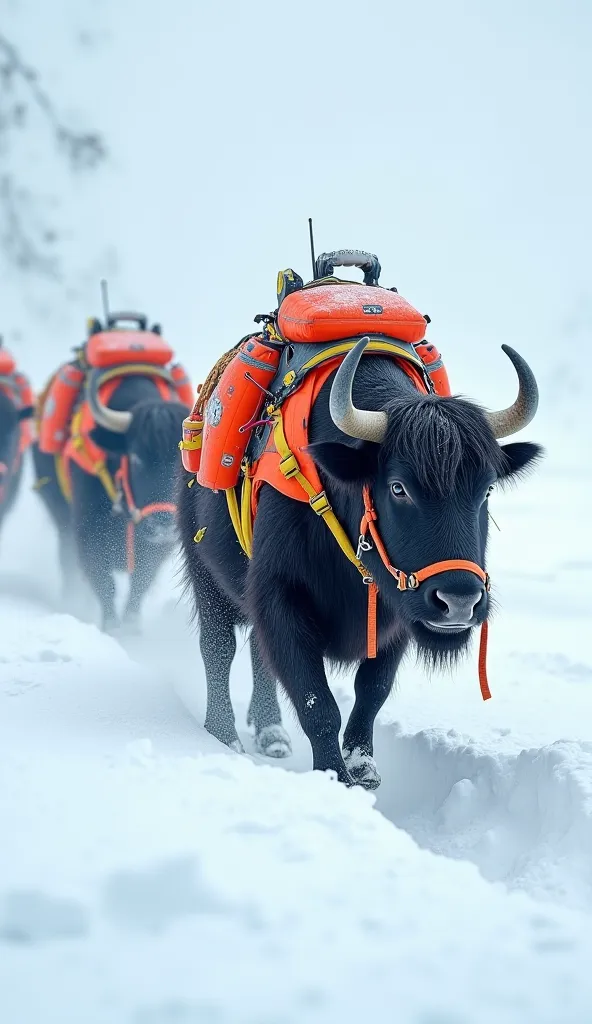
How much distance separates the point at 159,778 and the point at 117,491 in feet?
14.4

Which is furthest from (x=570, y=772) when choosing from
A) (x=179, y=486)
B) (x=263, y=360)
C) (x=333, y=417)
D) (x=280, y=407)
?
(x=179, y=486)

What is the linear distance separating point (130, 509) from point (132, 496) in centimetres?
8

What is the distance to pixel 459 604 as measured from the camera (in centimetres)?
Answer: 270

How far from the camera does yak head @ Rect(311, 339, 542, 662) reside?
109 inches

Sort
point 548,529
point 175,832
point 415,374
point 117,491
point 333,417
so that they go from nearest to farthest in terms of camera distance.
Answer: point 175,832
point 333,417
point 415,374
point 117,491
point 548,529

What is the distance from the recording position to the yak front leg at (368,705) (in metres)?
3.38

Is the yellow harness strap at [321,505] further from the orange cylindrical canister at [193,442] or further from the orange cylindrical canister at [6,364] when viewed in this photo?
the orange cylindrical canister at [6,364]

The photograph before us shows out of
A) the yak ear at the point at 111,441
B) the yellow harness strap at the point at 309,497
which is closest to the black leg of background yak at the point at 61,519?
the yak ear at the point at 111,441

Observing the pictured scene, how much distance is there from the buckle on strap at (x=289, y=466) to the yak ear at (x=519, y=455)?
0.60 metres

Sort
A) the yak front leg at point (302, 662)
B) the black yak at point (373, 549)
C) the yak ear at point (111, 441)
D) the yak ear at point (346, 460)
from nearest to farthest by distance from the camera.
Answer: the black yak at point (373, 549) < the yak ear at point (346, 460) < the yak front leg at point (302, 662) < the yak ear at point (111, 441)

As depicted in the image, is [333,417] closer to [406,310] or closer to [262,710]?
[406,310]

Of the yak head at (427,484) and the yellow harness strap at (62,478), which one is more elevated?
the yak head at (427,484)

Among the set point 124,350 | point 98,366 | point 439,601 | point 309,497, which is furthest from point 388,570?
point 98,366

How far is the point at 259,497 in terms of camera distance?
137 inches
